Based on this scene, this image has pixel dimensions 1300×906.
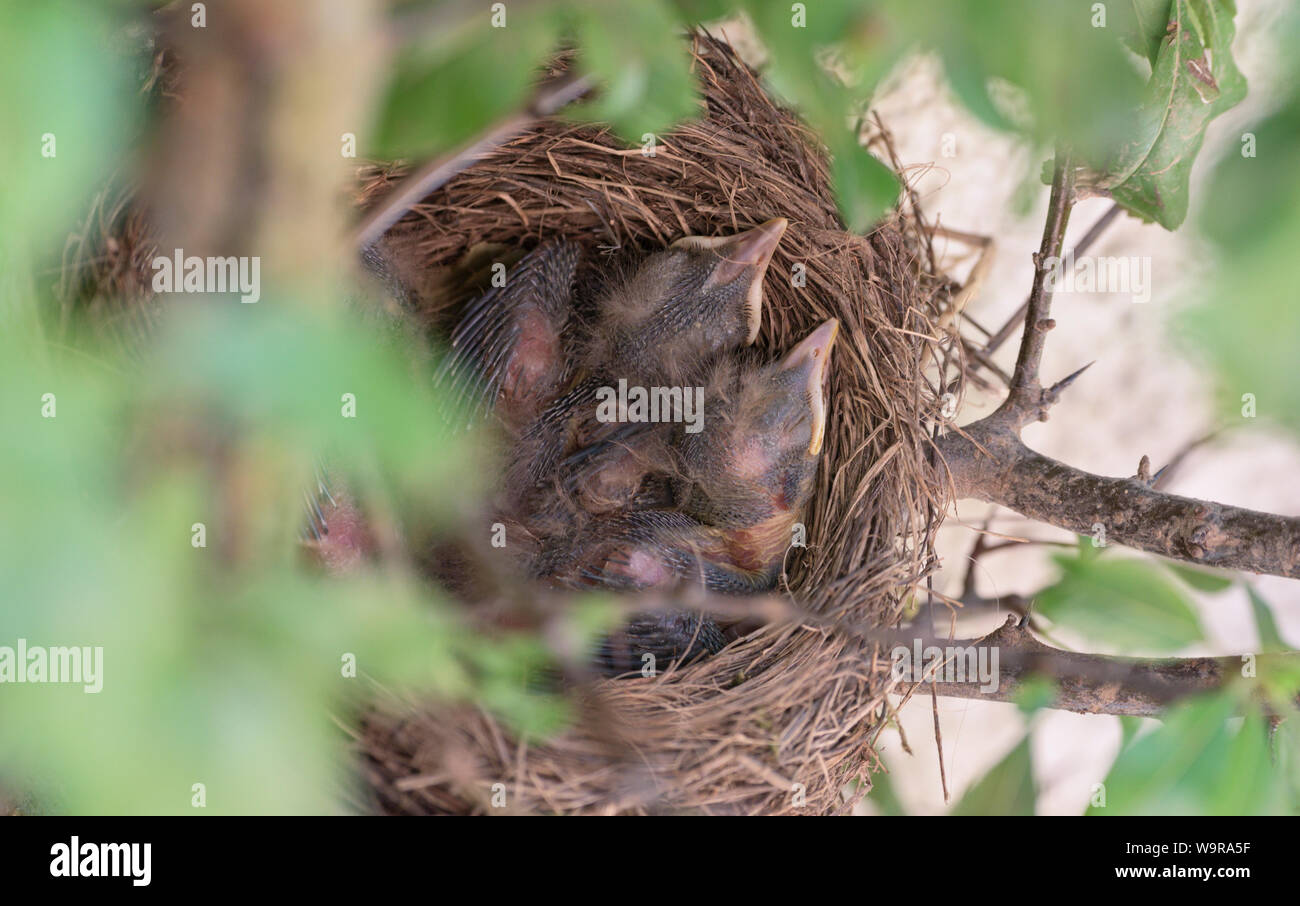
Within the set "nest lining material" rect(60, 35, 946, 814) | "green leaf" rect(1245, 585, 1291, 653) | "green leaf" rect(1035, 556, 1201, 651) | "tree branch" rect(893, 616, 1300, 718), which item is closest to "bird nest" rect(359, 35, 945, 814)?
"nest lining material" rect(60, 35, 946, 814)

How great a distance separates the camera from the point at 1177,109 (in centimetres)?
93

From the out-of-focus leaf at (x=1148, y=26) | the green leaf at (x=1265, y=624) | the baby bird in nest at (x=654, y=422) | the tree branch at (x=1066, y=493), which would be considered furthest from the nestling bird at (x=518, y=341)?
the green leaf at (x=1265, y=624)

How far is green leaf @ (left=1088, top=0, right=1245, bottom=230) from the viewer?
34.2 inches

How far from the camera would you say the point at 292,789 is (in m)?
0.22

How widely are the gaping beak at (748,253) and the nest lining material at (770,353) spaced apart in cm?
6

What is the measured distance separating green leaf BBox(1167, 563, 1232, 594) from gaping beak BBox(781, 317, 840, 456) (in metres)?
0.48

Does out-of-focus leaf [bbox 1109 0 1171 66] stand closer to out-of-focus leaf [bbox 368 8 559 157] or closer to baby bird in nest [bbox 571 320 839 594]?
baby bird in nest [bbox 571 320 839 594]

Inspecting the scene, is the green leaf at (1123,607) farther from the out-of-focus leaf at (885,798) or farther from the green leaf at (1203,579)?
the out-of-focus leaf at (885,798)

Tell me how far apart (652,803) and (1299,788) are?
0.53m

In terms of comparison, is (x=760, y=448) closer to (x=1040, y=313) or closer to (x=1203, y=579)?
(x=1040, y=313)

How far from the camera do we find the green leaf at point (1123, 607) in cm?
66

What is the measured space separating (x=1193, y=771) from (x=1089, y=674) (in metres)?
0.41

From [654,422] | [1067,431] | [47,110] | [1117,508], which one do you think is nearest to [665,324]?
[654,422]

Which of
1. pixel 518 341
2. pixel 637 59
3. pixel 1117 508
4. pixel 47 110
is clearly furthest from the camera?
pixel 518 341
